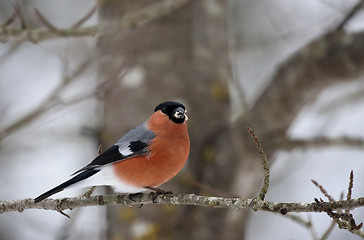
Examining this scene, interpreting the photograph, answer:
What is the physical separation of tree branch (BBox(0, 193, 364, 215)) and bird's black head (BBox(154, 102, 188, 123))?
1.99ft

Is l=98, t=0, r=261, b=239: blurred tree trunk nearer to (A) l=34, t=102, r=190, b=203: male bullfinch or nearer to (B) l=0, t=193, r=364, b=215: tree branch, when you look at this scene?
(A) l=34, t=102, r=190, b=203: male bullfinch

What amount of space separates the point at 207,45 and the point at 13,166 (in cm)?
448

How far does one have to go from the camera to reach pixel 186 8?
218 inches

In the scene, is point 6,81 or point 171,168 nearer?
point 171,168

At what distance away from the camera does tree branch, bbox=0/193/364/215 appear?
6.05 feet

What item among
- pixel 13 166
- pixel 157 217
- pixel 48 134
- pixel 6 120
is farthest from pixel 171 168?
pixel 13 166

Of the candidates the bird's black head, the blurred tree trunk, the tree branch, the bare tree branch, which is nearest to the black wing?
the bird's black head

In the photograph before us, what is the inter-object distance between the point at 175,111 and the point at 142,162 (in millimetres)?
452

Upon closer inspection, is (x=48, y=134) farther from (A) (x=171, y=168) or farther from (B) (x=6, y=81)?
(A) (x=171, y=168)

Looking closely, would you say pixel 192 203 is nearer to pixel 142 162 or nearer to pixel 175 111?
pixel 142 162

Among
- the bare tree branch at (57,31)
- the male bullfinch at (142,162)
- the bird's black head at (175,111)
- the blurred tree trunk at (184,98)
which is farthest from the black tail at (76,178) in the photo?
the blurred tree trunk at (184,98)

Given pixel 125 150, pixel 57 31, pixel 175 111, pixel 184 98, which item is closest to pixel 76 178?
pixel 125 150

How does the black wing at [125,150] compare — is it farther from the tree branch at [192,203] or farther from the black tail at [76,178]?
the tree branch at [192,203]

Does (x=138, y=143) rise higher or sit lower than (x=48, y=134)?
lower
